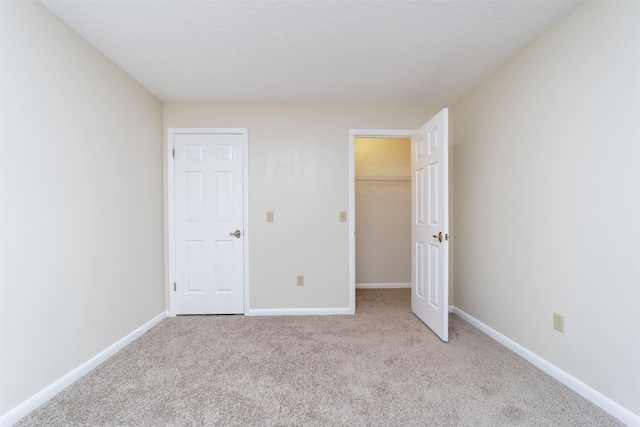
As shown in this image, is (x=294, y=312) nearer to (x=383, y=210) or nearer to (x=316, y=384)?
(x=316, y=384)

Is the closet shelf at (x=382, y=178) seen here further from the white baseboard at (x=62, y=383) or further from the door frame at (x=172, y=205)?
the white baseboard at (x=62, y=383)

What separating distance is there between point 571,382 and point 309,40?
8.85 feet

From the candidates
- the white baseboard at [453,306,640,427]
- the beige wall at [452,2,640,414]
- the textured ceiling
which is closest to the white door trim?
the textured ceiling

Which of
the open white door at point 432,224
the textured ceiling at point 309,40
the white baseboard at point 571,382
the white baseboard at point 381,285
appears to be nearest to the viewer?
the white baseboard at point 571,382

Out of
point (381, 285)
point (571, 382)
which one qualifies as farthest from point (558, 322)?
point (381, 285)

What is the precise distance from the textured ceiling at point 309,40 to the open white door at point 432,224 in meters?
0.50

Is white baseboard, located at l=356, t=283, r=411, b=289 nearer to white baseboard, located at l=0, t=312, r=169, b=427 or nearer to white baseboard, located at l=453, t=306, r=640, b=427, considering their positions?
white baseboard, located at l=453, t=306, r=640, b=427

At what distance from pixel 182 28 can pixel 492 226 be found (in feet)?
8.99

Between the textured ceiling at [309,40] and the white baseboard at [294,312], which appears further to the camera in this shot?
the white baseboard at [294,312]

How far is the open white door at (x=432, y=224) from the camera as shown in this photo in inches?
88.2

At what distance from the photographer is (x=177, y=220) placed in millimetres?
2908

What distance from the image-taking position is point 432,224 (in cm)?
246

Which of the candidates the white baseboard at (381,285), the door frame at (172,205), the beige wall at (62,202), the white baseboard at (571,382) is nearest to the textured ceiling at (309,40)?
the beige wall at (62,202)

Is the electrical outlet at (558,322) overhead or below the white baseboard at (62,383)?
overhead
